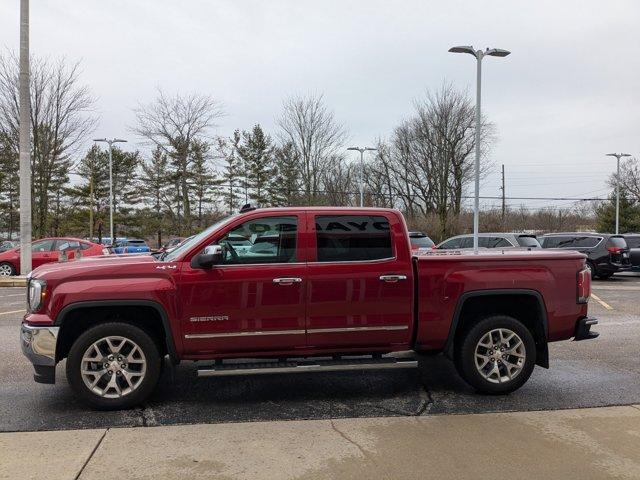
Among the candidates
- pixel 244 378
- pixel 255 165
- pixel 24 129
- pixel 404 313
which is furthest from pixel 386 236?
pixel 255 165

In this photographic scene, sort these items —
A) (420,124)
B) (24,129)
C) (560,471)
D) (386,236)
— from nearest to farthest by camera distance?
(560,471) → (386,236) → (24,129) → (420,124)

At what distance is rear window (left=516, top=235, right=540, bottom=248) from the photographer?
54.0ft

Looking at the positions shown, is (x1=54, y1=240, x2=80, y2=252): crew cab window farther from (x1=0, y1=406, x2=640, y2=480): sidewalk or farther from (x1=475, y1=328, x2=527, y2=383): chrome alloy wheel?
(x1=475, y1=328, x2=527, y2=383): chrome alloy wheel

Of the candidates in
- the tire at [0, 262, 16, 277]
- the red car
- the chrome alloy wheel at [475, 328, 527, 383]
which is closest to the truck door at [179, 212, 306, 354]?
the chrome alloy wheel at [475, 328, 527, 383]

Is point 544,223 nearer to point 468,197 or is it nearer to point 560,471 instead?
point 468,197

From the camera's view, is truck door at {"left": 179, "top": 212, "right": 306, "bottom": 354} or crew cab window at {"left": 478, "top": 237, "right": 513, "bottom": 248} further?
crew cab window at {"left": 478, "top": 237, "right": 513, "bottom": 248}

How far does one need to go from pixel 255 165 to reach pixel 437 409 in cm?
4569

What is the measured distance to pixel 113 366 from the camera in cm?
477

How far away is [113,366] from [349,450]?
2246mm

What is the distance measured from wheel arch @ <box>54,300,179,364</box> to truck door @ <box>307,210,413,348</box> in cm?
126

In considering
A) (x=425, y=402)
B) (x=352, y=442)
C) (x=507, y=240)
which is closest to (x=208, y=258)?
(x=352, y=442)

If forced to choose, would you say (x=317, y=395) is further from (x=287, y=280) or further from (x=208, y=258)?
(x=208, y=258)

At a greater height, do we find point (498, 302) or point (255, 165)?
point (255, 165)

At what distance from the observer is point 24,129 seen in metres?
18.0
